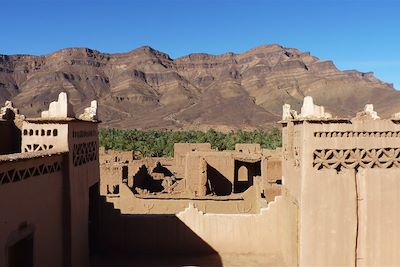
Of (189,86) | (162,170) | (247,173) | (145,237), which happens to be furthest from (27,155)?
(189,86)

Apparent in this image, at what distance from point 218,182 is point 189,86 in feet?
436

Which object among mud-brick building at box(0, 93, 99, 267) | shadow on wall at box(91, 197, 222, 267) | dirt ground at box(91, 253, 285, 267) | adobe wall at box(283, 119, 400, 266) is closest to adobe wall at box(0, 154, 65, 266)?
mud-brick building at box(0, 93, 99, 267)

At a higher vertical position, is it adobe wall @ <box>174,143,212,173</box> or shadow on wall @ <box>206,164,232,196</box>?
adobe wall @ <box>174,143,212,173</box>

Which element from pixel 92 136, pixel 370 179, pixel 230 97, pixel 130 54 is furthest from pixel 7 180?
pixel 130 54

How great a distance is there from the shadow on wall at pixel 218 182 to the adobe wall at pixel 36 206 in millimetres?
15316

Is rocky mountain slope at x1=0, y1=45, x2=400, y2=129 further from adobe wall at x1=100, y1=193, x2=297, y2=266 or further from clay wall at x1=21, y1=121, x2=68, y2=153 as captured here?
clay wall at x1=21, y1=121, x2=68, y2=153

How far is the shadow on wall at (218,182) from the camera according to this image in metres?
24.7

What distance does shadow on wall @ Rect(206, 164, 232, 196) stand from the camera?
2467 centimetres

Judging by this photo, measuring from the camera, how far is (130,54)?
586 ft

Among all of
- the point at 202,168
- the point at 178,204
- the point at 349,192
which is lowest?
the point at 178,204

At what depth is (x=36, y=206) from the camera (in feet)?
27.9

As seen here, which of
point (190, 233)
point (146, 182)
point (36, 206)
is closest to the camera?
point (36, 206)

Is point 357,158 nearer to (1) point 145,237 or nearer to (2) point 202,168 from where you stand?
(1) point 145,237

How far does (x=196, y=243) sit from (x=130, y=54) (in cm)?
17121
